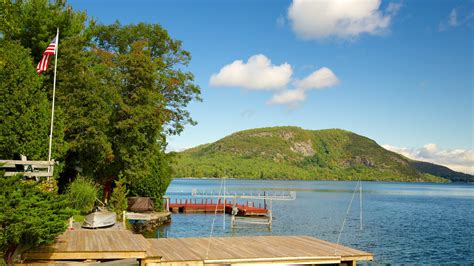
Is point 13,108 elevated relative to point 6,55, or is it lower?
lower

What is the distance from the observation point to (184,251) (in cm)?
1603

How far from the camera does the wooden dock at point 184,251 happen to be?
14.0 metres

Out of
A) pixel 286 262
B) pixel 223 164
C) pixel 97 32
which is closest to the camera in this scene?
pixel 286 262

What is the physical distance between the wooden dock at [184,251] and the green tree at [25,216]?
0.63m

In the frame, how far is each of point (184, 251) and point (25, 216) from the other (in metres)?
5.56

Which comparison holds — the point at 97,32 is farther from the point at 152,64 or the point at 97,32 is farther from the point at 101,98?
the point at 101,98

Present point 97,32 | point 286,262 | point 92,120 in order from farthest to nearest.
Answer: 1. point 97,32
2. point 92,120
3. point 286,262

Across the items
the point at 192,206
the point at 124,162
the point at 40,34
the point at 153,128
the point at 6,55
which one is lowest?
the point at 192,206

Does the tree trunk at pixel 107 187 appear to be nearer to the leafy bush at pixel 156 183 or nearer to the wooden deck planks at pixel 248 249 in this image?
the leafy bush at pixel 156 183

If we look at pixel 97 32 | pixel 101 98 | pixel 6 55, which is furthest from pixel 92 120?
pixel 97 32

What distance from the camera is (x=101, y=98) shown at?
108 feet

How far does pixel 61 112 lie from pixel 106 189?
11257 mm

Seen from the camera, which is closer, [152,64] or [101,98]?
[101,98]

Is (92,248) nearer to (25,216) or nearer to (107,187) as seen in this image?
(25,216)
